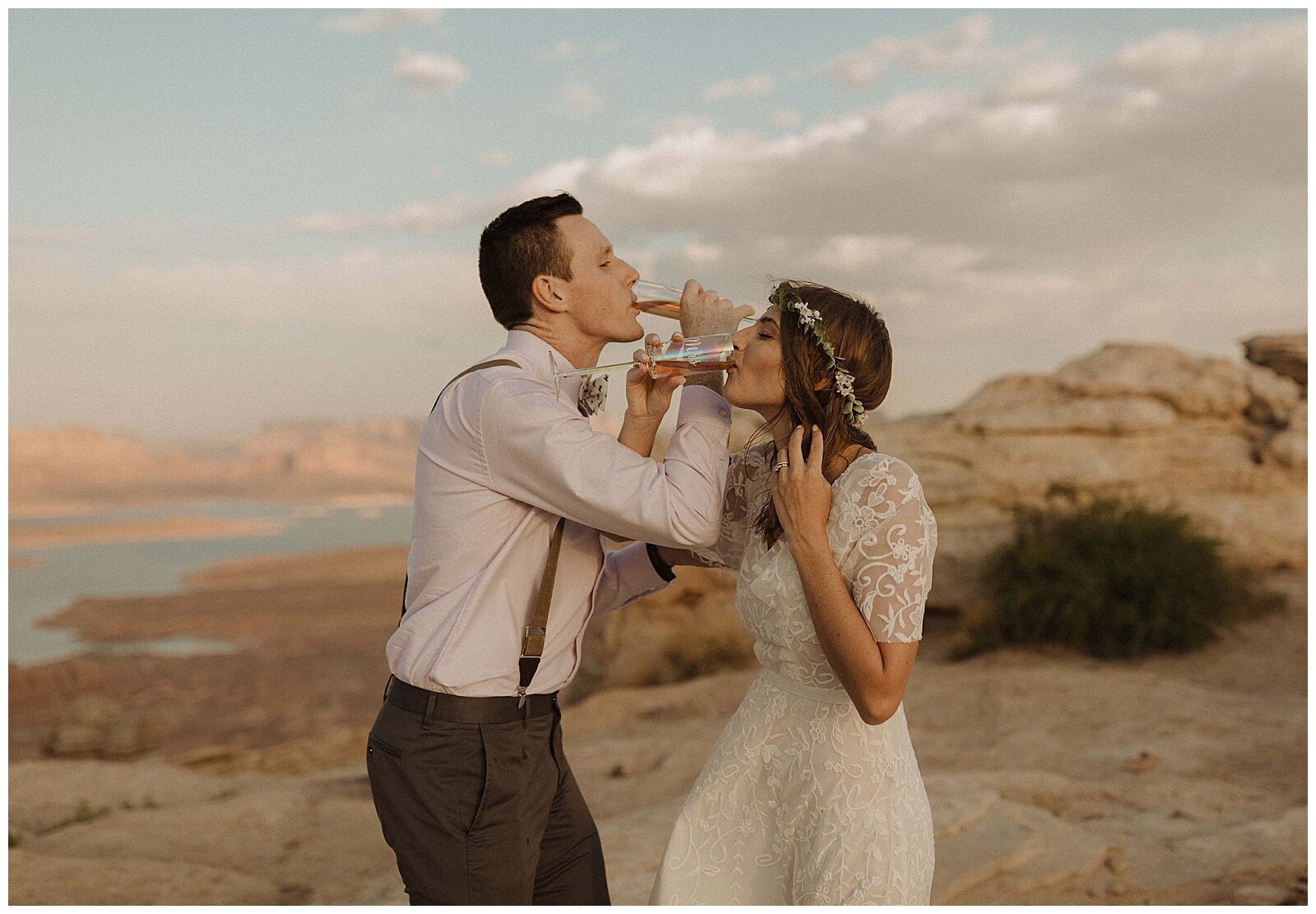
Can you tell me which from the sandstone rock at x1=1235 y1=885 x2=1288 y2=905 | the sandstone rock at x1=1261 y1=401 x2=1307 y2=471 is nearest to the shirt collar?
the sandstone rock at x1=1235 y1=885 x2=1288 y2=905

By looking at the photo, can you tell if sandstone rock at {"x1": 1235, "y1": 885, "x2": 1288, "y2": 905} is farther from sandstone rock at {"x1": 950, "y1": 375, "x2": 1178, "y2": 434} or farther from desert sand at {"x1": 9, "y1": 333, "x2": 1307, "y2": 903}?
sandstone rock at {"x1": 950, "y1": 375, "x2": 1178, "y2": 434}

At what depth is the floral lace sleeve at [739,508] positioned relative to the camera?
3.00 m

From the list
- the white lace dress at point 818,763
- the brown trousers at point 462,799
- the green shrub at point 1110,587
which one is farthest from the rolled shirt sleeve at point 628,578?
the green shrub at point 1110,587

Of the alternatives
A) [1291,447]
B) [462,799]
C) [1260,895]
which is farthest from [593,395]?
[1291,447]

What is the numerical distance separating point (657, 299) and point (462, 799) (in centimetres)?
143

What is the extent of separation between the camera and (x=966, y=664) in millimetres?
9820

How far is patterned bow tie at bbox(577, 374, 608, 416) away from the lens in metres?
3.01

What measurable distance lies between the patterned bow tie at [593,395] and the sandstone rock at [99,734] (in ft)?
31.0

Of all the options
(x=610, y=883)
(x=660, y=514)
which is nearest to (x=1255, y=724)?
(x=610, y=883)

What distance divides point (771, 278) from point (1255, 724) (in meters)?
6.88

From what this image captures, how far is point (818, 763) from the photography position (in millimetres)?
2621

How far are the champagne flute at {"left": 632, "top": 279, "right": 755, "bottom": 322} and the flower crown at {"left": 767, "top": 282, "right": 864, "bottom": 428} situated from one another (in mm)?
395

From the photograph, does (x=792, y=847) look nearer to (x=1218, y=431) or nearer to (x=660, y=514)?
(x=660, y=514)

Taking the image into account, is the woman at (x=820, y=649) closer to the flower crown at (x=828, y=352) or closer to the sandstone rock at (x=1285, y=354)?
the flower crown at (x=828, y=352)
